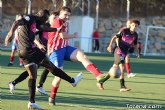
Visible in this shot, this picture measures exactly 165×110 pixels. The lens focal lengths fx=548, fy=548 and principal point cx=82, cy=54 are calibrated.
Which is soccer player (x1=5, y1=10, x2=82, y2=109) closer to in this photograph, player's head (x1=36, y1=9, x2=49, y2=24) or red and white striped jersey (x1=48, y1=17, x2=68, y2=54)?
player's head (x1=36, y1=9, x2=49, y2=24)

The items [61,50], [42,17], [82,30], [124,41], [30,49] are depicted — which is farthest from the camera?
[82,30]

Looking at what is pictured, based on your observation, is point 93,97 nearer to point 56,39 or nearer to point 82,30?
point 56,39

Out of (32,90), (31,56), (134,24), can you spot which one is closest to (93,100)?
(32,90)

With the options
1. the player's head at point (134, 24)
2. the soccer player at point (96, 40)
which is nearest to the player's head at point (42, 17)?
the player's head at point (134, 24)

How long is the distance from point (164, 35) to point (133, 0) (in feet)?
12.0

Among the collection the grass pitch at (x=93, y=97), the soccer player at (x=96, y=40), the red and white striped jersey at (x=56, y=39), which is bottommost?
the soccer player at (x=96, y=40)

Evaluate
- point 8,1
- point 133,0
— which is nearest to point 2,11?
point 8,1

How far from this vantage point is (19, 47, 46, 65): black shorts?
9.29m

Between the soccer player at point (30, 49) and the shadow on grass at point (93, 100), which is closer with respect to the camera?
the soccer player at point (30, 49)

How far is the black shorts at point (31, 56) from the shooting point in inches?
366

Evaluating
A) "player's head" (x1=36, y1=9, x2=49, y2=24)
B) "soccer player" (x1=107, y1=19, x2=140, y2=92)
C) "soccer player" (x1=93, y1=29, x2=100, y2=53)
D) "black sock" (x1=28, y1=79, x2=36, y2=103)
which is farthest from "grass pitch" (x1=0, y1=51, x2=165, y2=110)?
"soccer player" (x1=93, y1=29, x2=100, y2=53)

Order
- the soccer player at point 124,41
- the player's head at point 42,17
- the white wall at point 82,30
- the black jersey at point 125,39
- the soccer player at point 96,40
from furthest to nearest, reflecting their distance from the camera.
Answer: the soccer player at point 96,40 < the white wall at point 82,30 < the black jersey at point 125,39 < the soccer player at point 124,41 < the player's head at point 42,17

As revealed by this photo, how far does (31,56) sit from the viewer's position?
929cm

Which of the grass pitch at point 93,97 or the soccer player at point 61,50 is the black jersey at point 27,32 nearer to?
the soccer player at point 61,50
